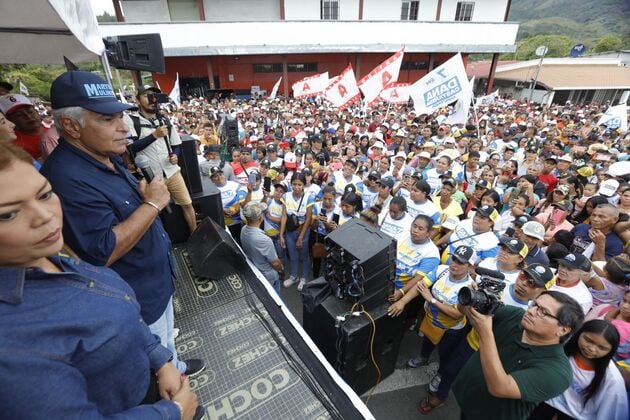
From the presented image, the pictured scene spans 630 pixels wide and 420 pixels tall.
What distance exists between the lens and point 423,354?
3.76 meters

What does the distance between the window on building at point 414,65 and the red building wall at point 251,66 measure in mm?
226

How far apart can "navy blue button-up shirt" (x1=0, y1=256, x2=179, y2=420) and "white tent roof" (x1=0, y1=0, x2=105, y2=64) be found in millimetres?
1580

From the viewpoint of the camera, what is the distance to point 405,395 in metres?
3.48

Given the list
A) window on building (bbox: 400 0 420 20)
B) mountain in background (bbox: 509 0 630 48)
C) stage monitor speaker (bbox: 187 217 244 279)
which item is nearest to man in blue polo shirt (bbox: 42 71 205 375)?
stage monitor speaker (bbox: 187 217 244 279)

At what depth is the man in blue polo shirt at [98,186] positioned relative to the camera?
1.55m

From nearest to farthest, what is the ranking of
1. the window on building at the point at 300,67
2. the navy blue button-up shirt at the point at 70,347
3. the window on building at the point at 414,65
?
the navy blue button-up shirt at the point at 70,347
the window on building at the point at 300,67
the window on building at the point at 414,65

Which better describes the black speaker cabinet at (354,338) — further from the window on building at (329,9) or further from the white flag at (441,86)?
the window on building at (329,9)

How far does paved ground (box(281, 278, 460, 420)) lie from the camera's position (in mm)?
3297

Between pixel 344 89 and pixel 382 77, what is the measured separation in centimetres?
144

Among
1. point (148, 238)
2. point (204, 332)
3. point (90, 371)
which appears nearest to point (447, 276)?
point (204, 332)

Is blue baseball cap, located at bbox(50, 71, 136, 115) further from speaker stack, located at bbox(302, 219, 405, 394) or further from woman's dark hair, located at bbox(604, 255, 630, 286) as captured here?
woman's dark hair, located at bbox(604, 255, 630, 286)

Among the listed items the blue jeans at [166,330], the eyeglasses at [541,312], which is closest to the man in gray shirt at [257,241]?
the blue jeans at [166,330]

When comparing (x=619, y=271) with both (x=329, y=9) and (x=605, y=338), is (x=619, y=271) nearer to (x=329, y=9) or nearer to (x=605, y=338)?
(x=605, y=338)

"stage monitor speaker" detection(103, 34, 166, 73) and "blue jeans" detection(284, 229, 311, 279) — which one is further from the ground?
"stage monitor speaker" detection(103, 34, 166, 73)
